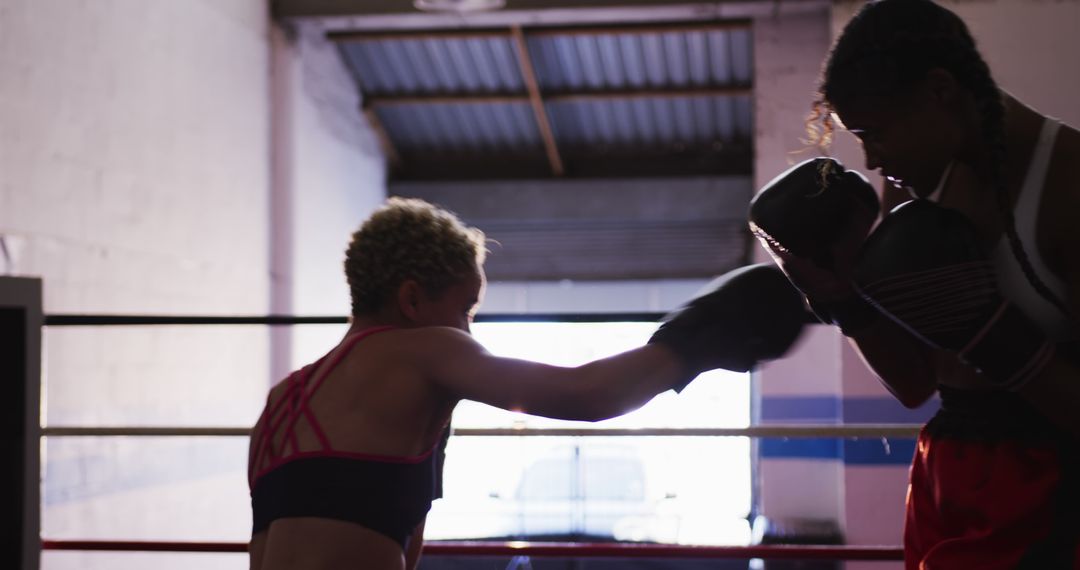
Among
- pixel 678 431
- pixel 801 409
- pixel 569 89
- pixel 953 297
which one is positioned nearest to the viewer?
pixel 953 297

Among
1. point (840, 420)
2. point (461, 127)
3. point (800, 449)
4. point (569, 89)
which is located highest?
point (569, 89)

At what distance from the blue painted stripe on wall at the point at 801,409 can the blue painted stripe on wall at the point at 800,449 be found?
4.9 inches

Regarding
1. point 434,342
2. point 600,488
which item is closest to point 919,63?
point 434,342

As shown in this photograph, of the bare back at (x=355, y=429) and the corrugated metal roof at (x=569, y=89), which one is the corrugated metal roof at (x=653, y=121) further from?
the bare back at (x=355, y=429)

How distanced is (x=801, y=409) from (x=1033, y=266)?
4649mm

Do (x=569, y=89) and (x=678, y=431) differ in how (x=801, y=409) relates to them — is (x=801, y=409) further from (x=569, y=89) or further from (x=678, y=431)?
(x=678, y=431)

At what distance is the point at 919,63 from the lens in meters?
0.97

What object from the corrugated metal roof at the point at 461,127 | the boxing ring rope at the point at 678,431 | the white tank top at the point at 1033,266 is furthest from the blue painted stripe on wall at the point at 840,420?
the white tank top at the point at 1033,266

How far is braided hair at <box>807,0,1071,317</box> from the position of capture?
968 mm

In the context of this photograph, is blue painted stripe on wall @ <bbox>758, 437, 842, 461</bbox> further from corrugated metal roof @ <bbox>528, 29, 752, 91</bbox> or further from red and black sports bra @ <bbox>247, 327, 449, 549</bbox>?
red and black sports bra @ <bbox>247, 327, 449, 549</bbox>

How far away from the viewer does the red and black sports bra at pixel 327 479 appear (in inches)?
44.0

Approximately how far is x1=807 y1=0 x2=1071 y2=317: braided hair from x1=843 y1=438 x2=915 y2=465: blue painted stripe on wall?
392cm

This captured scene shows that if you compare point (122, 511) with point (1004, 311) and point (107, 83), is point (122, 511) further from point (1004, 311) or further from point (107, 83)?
point (1004, 311)

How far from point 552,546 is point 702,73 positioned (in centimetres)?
474
